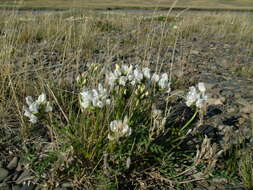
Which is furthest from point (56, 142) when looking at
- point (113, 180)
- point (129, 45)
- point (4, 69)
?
point (129, 45)

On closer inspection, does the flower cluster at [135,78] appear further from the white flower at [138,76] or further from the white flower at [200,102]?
the white flower at [200,102]

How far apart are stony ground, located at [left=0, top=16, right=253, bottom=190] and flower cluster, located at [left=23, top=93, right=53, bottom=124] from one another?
0.47m

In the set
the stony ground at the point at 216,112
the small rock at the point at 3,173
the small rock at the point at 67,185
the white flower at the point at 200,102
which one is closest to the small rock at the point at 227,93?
the stony ground at the point at 216,112

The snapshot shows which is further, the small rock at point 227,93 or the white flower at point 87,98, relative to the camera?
the small rock at point 227,93

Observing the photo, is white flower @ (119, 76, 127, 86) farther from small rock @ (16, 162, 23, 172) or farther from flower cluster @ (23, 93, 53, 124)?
small rock @ (16, 162, 23, 172)

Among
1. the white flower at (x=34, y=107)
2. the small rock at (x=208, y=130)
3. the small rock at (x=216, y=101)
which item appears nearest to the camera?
the white flower at (x=34, y=107)

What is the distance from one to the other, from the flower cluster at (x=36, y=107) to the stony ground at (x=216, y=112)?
47cm

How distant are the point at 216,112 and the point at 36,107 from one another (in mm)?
2061

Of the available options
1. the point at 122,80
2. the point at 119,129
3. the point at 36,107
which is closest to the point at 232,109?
the point at 122,80

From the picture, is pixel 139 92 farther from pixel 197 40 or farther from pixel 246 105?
pixel 197 40

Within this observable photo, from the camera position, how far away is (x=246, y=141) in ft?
7.80

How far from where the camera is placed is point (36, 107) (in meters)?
1.68

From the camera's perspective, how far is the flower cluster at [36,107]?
168 centimetres

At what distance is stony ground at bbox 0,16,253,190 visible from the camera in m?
1.92
